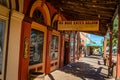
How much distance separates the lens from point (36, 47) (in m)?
10.0

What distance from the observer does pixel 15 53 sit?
7371mm

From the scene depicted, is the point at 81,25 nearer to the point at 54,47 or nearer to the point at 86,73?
the point at 54,47

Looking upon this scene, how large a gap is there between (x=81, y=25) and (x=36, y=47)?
2506mm

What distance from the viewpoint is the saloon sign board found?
9.78 metres

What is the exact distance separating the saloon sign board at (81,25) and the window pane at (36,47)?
4.01 feet

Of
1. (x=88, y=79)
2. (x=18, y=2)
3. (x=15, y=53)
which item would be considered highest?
(x=18, y=2)

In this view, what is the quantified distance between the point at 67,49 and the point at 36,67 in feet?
29.6

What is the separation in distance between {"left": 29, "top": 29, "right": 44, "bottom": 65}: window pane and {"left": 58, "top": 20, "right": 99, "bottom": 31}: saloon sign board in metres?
1.22

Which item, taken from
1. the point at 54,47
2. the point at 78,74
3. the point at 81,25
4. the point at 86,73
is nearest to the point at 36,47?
the point at 81,25

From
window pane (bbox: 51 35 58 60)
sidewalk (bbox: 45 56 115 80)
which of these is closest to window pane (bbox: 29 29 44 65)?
sidewalk (bbox: 45 56 115 80)

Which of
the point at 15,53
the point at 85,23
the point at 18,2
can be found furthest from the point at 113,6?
the point at 15,53

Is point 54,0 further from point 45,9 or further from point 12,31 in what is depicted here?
point 12,31

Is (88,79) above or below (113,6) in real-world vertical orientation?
below

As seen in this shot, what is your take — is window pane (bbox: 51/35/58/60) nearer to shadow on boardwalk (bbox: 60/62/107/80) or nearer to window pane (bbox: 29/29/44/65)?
shadow on boardwalk (bbox: 60/62/107/80)
